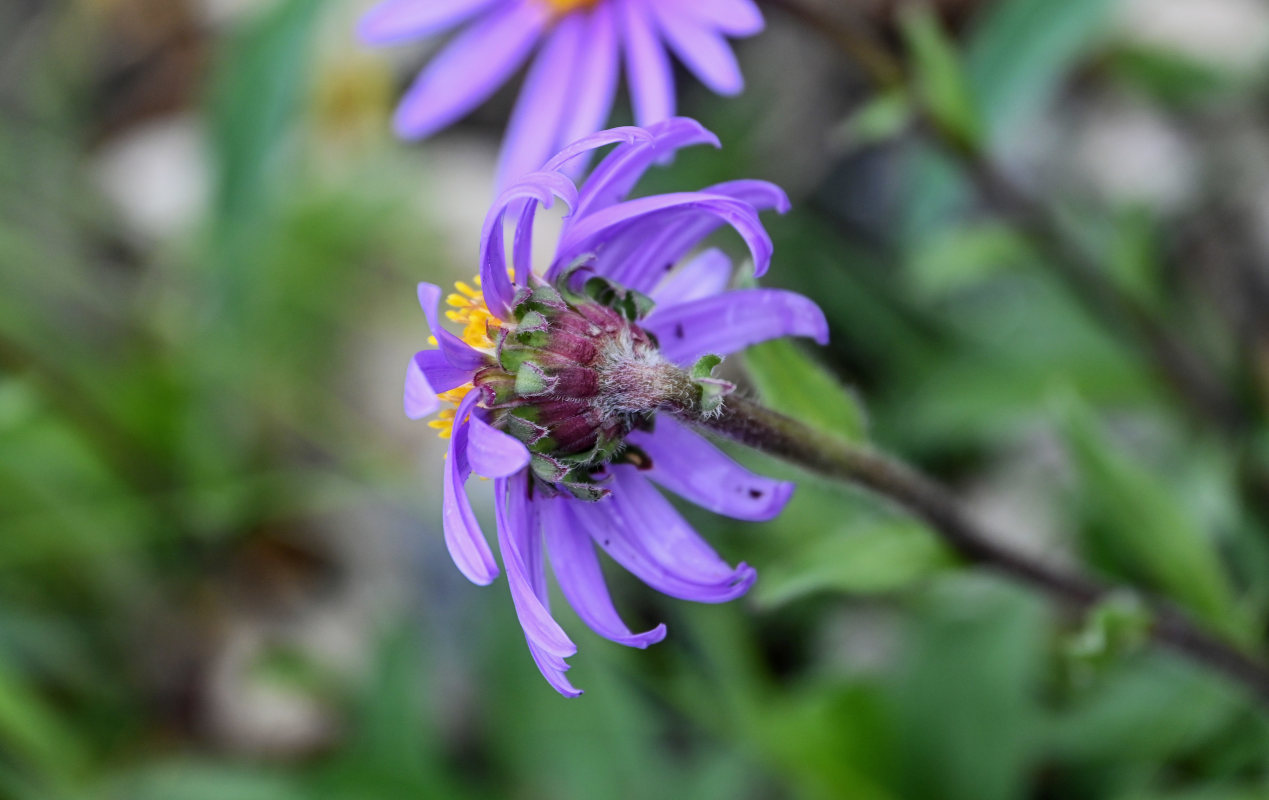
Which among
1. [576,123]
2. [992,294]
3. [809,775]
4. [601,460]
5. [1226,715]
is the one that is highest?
[992,294]

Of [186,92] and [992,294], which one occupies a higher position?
[186,92]

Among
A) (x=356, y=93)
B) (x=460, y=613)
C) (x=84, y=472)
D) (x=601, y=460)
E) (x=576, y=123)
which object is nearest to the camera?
(x=601, y=460)

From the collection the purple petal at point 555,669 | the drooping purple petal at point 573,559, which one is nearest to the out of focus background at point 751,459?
the drooping purple petal at point 573,559

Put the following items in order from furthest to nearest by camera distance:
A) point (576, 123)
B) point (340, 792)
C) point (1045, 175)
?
point (1045, 175)
point (340, 792)
point (576, 123)

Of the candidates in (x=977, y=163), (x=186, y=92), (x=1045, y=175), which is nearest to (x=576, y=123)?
(x=977, y=163)

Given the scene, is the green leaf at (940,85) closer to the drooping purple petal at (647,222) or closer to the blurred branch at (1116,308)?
the blurred branch at (1116,308)

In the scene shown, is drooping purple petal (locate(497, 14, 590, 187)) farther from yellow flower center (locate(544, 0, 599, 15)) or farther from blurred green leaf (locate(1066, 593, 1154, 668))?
blurred green leaf (locate(1066, 593, 1154, 668))

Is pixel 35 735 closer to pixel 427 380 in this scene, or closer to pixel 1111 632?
pixel 427 380

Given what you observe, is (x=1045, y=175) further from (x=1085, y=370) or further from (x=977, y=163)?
(x=977, y=163)
